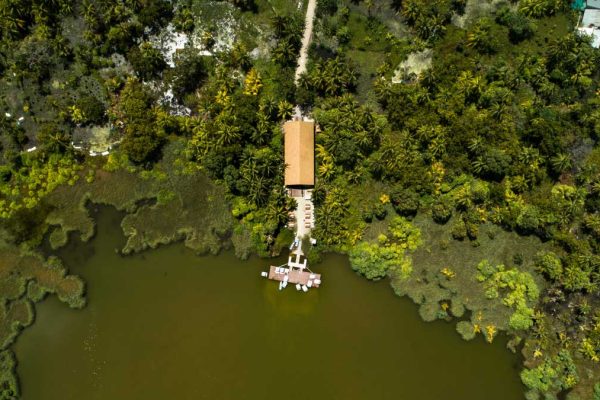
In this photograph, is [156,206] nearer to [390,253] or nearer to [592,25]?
[390,253]

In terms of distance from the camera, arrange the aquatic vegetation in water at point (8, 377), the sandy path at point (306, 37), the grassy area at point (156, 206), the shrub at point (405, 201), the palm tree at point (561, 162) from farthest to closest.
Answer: the sandy path at point (306, 37) < the grassy area at point (156, 206) < the shrub at point (405, 201) < the palm tree at point (561, 162) < the aquatic vegetation in water at point (8, 377)

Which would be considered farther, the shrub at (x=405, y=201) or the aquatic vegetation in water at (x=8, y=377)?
the shrub at (x=405, y=201)

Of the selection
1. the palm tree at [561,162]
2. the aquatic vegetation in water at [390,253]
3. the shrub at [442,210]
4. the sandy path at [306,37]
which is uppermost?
the sandy path at [306,37]

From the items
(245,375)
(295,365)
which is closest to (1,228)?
(245,375)

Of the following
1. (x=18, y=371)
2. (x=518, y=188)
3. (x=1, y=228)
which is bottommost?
(x=18, y=371)

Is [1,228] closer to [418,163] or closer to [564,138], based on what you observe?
[418,163]

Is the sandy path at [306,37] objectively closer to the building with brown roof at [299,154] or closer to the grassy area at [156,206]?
the building with brown roof at [299,154]

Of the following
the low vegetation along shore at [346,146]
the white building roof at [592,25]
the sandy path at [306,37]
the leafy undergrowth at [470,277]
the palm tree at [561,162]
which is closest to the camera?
the palm tree at [561,162]

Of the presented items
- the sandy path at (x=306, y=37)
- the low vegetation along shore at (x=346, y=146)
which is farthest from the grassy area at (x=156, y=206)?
the sandy path at (x=306, y=37)
